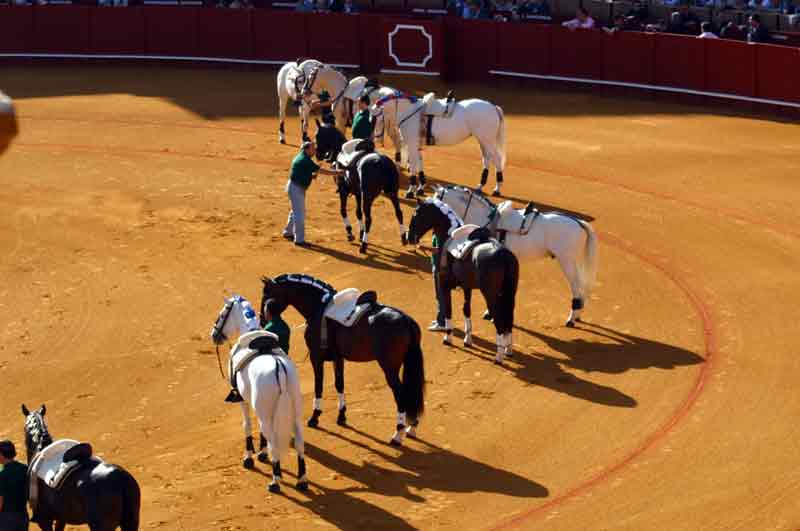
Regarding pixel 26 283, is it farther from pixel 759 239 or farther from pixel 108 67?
pixel 108 67

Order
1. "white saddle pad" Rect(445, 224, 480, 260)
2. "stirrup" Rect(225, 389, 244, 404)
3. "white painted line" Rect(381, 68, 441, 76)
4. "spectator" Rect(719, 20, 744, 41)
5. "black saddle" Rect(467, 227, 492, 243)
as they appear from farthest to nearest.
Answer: "white painted line" Rect(381, 68, 441, 76)
"spectator" Rect(719, 20, 744, 41)
"white saddle pad" Rect(445, 224, 480, 260)
"black saddle" Rect(467, 227, 492, 243)
"stirrup" Rect(225, 389, 244, 404)

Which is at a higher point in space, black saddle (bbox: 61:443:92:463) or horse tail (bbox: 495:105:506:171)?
horse tail (bbox: 495:105:506:171)

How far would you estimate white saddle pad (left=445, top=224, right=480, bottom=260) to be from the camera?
1930 cm

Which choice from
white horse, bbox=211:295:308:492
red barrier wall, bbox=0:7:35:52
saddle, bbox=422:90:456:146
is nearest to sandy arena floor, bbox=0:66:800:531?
white horse, bbox=211:295:308:492

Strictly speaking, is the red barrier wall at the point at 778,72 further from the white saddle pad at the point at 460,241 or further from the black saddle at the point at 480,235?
the black saddle at the point at 480,235

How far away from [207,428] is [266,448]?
135 cm

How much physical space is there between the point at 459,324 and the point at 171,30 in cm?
2261

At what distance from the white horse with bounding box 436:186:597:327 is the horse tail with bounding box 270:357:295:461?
6343 mm

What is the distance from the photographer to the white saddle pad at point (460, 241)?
63.3 feet

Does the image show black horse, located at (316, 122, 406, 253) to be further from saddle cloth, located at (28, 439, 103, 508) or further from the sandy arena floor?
saddle cloth, located at (28, 439, 103, 508)

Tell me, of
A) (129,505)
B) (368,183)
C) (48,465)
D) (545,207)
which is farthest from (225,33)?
(129,505)

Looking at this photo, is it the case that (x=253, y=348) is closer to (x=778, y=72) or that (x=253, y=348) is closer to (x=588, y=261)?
(x=588, y=261)

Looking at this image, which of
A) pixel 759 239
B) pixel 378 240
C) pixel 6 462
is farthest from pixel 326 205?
pixel 6 462

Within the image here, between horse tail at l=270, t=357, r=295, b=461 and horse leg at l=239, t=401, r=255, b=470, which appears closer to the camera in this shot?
horse tail at l=270, t=357, r=295, b=461
